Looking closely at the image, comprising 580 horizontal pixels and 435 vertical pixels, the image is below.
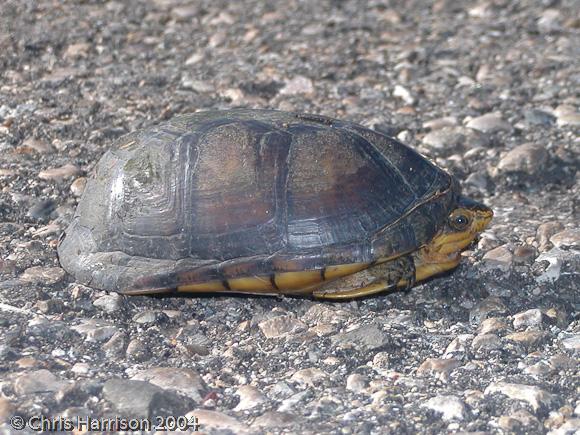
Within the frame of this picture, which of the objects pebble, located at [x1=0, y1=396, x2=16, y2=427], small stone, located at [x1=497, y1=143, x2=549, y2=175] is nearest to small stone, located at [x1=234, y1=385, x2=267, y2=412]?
pebble, located at [x1=0, y1=396, x2=16, y2=427]

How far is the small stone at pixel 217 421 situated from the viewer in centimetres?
327

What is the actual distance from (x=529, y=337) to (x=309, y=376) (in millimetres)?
947

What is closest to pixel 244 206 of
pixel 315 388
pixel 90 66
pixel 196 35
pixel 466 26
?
pixel 315 388

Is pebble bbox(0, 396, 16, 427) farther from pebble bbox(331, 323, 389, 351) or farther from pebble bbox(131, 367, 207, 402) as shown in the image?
pebble bbox(331, 323, 389, 351)

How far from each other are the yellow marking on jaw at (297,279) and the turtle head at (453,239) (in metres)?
0.54

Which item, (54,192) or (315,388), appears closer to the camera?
(315,388)

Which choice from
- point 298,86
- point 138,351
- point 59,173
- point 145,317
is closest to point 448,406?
point 138,351

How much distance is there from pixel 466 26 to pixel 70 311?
181 inches

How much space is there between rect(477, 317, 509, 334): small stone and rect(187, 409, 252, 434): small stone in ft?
3.91

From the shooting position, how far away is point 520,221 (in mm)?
4836

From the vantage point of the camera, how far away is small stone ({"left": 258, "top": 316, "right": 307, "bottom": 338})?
3932 millimetres

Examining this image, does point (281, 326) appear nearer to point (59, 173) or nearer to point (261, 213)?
point (261, 213)

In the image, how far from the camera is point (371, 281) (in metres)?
4.09

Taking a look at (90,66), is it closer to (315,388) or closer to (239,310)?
(239,310)
